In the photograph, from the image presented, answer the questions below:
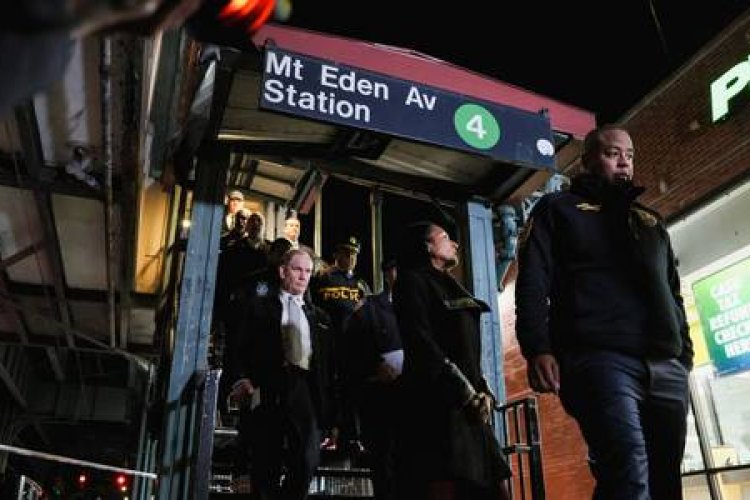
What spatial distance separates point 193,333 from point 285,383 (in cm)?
89

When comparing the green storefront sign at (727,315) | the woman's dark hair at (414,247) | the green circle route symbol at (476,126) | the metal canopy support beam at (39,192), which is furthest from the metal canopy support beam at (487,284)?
the metal canopy support beam at (39,192)

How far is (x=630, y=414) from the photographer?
238 centimetres

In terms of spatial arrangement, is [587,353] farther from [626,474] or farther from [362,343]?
[362,343]

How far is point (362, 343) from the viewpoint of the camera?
4.73 meters

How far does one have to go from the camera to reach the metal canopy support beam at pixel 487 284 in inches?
231

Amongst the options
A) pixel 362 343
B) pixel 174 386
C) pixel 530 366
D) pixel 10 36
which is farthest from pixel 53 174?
pixel 10 36

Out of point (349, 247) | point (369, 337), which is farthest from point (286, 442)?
point (349, 247)

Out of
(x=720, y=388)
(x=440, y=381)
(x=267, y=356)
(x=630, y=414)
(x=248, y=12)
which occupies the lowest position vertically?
(x=630, y=414)

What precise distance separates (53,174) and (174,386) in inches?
111

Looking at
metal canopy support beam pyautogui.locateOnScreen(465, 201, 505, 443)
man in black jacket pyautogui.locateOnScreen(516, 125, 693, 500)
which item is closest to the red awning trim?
metal canopy support beam pyautogui.locateOnScreen(465, 201, 505, 443)

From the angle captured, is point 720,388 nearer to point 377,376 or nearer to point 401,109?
point 377,376

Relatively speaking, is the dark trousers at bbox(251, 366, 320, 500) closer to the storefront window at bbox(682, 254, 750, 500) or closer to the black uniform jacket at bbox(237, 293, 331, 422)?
the black uniform jacket at bbox(237, 293, 331, 422)

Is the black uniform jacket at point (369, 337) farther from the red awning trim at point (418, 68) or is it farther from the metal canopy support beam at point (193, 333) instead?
the red awning trim at point (418, 68)

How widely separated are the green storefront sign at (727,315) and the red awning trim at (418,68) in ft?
10.2
